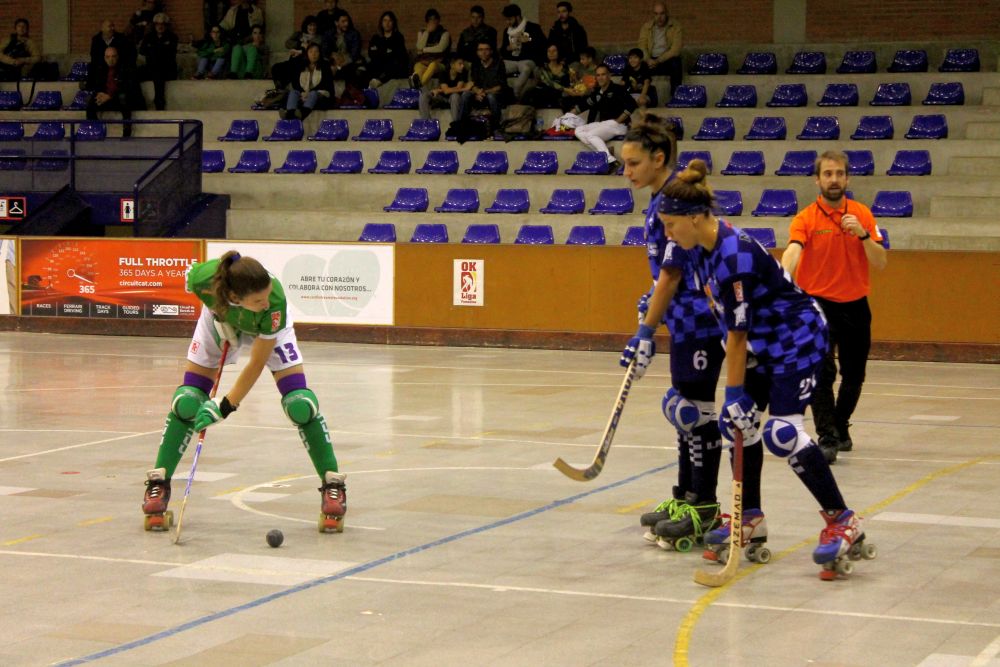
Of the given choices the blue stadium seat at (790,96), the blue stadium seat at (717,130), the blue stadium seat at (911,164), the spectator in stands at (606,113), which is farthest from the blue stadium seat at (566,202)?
the blue stadium seat at (911,164)

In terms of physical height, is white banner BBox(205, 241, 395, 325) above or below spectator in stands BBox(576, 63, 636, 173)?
below

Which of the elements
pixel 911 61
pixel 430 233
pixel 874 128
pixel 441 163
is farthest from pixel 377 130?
pixel 911 61

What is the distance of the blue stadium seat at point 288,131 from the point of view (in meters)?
27.3

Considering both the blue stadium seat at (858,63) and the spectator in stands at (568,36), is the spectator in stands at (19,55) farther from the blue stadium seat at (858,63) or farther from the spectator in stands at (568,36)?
the blue stadium seat at (858,63)

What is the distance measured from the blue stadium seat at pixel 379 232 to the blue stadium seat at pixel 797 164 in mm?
A: 6049

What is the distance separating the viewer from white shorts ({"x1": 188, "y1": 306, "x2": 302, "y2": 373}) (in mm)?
8141

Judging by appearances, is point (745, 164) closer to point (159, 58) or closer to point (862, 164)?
point (862, 164)

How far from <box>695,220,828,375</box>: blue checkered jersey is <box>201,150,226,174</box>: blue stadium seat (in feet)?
67.0

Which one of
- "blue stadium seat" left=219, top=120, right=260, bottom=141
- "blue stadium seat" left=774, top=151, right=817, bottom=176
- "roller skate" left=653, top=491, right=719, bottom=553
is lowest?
"roller skate" left=653, top=491, right=719, bottom=553

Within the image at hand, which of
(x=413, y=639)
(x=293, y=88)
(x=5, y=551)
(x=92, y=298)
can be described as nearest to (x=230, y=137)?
(x=293, y=88)

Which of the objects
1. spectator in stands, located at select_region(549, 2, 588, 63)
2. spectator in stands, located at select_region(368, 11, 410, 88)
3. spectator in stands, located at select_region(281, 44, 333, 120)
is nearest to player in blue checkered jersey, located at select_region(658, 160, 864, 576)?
spectator in stands, located at select_region(549, 2, 588, 63)

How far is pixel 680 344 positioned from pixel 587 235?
576 inches

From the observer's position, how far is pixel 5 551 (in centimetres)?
766

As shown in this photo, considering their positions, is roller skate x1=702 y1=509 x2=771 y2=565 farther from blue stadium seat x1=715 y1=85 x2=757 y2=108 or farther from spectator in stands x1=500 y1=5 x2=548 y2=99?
spectator in stands x1=500 y1=5 x2=548 y2=99
